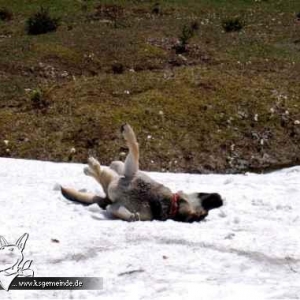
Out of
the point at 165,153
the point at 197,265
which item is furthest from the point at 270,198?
the point at 165,153

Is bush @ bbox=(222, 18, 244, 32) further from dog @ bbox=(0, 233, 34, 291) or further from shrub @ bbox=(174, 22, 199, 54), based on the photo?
dog @ bbox=(0, 233, 34, 291)

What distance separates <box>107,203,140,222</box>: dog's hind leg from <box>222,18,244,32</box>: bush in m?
23.7

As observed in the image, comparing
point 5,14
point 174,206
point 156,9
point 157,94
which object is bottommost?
point 5,14

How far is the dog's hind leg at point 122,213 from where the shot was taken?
1107 cm

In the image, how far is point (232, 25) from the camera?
3416 centimetres

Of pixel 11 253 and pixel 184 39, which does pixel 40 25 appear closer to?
pixel 184 39

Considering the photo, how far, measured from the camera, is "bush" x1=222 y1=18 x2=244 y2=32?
33969mm

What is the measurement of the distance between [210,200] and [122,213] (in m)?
1.38

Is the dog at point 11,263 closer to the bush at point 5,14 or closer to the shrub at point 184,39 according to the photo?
the shrub at point 184,39

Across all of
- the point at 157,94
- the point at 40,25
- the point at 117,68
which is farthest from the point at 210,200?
the point at 40,25

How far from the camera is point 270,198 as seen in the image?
12852 mm

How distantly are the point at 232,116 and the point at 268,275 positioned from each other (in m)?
14.7

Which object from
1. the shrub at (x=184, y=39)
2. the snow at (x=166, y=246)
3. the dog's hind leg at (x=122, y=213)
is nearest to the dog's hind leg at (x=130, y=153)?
the dog's hind leg at (x=122, y=213)

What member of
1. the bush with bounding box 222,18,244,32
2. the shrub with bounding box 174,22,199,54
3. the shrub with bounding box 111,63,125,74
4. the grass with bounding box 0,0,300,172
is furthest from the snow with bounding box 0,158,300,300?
the bush with bounding box 222,18,244,32
